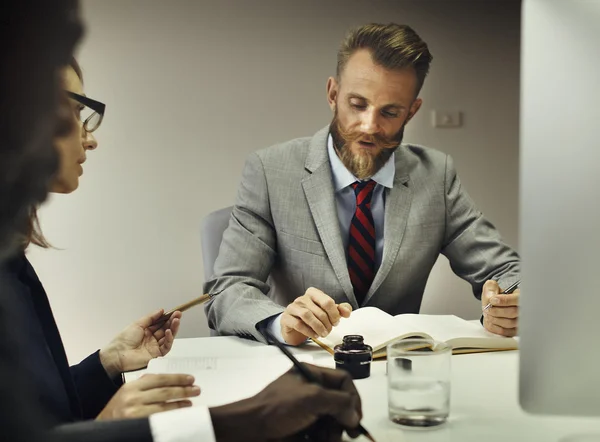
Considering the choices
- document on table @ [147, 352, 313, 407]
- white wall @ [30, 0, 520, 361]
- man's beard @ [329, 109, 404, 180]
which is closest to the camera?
document on table @ [147, 352, 313, 407]

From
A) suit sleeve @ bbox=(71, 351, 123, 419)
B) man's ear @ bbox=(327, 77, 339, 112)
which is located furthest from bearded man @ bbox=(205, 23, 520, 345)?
suit sleeve @ bbox=(71, 351, 123, 419)

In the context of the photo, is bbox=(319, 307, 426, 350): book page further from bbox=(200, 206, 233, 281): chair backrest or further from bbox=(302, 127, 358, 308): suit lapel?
bbox=(200, 206, 233, 281): chair backrest

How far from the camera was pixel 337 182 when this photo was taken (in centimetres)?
146

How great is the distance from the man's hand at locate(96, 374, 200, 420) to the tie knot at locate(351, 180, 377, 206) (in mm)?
866

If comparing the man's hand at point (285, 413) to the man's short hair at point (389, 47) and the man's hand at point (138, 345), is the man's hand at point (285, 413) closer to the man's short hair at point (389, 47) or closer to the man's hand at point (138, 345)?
the man's hand at point (138, 345)

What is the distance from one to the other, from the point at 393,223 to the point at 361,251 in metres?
0.09

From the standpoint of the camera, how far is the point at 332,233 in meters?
1.38

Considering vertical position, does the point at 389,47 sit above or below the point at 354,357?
above

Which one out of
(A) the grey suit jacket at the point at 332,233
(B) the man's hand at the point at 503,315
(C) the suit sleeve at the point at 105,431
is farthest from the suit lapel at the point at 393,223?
(C) the suit sleeve at the point at 105,431

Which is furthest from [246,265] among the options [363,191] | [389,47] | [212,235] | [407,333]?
[389,47]

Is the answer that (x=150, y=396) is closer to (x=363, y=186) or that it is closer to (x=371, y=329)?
(x=371, y=329)

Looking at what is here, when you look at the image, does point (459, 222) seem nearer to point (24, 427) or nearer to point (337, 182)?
point (337, 182)

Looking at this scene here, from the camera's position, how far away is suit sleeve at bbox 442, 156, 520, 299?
4.56ft

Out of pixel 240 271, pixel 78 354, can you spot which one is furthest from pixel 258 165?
pixel 78 354
